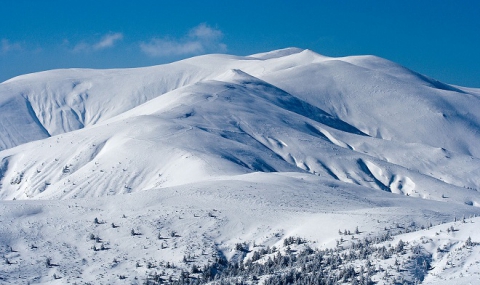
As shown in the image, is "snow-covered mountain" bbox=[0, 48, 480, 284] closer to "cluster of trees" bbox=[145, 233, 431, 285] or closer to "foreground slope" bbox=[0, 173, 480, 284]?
"foreground slope" bbox=[0, 173, 480, 284]

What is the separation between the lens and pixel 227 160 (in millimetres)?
69250

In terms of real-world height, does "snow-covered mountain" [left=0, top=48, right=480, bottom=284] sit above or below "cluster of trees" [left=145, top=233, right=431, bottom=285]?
above

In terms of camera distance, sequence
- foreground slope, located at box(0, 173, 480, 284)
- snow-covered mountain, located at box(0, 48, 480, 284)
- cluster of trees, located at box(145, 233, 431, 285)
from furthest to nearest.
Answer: snow-covered mountain, located at box(0, 48, 480, 284), foreground slope, located at box(0, 173, 480, 284), cluster of trees, located at box(145, 233, 431, 285)

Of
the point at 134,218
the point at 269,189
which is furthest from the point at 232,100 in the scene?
the point at 134,218

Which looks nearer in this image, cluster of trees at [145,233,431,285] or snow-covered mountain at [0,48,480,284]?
cluster of trees at [145,233,431,285]

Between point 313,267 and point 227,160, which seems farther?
point 227,160

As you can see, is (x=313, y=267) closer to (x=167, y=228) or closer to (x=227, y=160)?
(x=167, y=228)

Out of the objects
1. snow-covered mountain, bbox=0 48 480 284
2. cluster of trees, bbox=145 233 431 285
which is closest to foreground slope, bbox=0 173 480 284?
snow-covered mountain, bbox=0 48 480 284

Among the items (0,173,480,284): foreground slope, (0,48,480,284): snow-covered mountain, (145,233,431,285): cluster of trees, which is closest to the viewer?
(145,233,431,285): cluster of trees

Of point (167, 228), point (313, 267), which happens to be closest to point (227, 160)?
point (167, 228)

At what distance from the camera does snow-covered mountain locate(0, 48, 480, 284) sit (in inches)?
1423

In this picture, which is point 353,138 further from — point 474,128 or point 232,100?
point 474,128

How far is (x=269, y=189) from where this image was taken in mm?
46688

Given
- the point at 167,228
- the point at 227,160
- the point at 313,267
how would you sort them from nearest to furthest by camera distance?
the point at 313,267, the point at 167,228, the point at 227,160
